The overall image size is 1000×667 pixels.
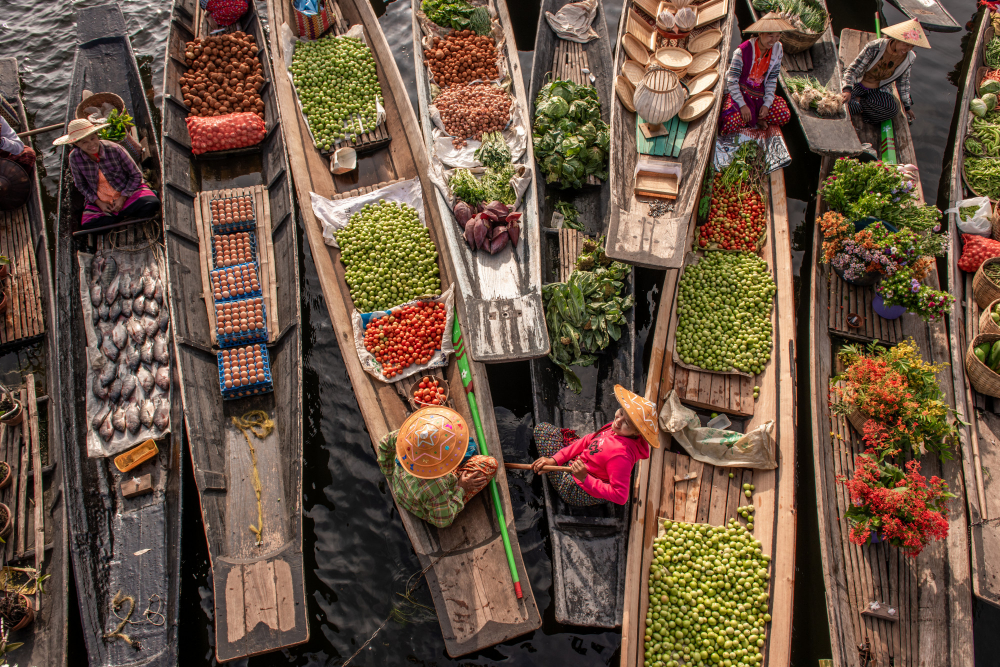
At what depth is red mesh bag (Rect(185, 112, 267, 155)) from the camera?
23.7ft

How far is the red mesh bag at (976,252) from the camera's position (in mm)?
6484

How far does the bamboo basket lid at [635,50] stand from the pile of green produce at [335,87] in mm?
3441

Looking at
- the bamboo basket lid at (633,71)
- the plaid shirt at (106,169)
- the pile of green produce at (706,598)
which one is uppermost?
the bamboo basket lid at (633,71)

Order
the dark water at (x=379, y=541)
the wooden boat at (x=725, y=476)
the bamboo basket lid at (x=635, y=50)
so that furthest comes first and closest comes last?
the bamboo basket lid at (x=635, y=50)
the dark water at (x=379, y=541)
the wooden boat at (x=725, y=476)

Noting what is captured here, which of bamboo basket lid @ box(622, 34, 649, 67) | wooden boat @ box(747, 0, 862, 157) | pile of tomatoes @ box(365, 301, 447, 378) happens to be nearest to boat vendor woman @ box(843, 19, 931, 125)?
wooden boat @ box(747, 0, 862, 157)

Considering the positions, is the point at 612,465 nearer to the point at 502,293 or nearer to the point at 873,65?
the point at 502,293

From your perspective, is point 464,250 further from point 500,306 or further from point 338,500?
point 338,500

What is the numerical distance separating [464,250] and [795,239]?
5.56m

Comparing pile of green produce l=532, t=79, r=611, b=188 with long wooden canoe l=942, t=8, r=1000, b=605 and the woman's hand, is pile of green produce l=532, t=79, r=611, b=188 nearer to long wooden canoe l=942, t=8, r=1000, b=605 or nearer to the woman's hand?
the woman's hand

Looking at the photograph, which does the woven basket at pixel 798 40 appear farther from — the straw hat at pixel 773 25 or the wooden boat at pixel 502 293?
the wooden boat at pixel 502 293

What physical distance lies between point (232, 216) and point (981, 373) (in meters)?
8.55

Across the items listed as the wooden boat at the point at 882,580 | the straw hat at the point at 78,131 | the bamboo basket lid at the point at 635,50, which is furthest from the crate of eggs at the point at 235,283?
the wooden boat at the point at 882,580

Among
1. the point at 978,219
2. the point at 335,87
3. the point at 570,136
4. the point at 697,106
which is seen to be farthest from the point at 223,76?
the point at 978,219

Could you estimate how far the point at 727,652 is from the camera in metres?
4.59
